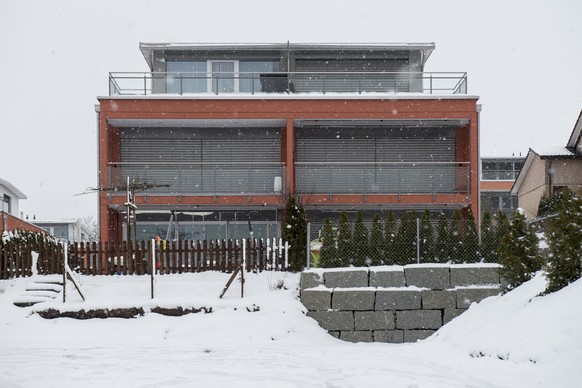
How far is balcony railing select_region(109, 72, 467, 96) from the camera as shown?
75.3ft

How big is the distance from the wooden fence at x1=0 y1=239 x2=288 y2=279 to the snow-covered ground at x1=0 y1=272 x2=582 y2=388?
396mm

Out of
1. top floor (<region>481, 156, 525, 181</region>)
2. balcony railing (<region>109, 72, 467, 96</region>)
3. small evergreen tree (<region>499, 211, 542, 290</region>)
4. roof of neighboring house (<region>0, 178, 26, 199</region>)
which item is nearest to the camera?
small evergreen tree (<region>499, 211, 542, 290</region>)

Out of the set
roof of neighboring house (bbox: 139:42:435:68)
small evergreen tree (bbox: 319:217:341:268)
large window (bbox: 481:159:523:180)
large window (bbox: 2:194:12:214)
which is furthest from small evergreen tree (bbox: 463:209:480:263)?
large window (bbox: 481:159:523:180)

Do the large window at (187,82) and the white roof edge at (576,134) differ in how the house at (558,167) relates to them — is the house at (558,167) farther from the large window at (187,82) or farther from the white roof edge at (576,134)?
the large window at (187,82)

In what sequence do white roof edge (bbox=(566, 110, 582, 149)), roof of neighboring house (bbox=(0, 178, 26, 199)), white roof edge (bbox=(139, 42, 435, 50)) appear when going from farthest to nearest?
roof of neighboring house (bbox=(0, 178, 26, 199)) → white roof edge (bbox=(139, 42, 435, 50)) → white roof edge (bbox=(566, 110, 582, 149))

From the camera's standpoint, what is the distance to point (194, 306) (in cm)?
1462

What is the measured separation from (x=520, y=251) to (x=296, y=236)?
19.4ft

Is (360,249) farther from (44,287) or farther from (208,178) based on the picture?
(208,178)

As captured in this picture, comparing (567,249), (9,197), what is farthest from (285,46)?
(9,197)

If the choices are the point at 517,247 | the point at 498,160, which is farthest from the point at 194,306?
the point at 498,160

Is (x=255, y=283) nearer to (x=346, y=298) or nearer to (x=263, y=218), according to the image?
(x=346, y=298)

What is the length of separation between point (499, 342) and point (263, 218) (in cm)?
1525

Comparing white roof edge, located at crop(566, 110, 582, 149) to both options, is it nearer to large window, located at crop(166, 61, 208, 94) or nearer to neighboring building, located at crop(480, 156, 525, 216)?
large window, located at crop(166, 61, 208, 94)

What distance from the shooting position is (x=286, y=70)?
2509 cm
